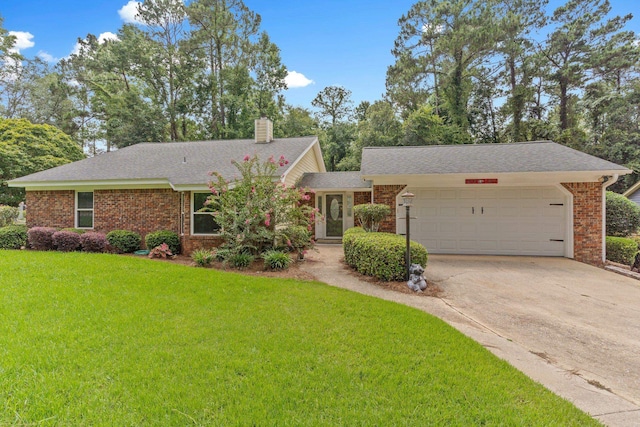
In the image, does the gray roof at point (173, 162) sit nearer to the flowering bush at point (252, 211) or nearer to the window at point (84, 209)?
the window at point (84, 209)

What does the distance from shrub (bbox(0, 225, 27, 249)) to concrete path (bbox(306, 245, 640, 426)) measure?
1025cm

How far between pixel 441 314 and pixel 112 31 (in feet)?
105

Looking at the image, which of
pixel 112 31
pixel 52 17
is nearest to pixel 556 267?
pixel 52 17

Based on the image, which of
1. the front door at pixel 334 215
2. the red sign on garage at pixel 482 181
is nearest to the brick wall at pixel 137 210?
the front door at pixel 334 215

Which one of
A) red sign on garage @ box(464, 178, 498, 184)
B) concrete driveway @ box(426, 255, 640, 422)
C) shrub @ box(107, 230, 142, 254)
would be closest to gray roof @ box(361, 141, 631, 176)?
red sign on garage @ box(464, 178, 498, 184)

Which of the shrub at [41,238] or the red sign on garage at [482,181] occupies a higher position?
the red sign on garage at [482,181]

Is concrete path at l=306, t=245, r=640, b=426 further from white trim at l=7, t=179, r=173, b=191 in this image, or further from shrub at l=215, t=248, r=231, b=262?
white trim at l=7, t=179, r=173, b=191

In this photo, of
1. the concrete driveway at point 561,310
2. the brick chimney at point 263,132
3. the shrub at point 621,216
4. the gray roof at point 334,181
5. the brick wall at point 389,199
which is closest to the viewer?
the concrete driveway at point 561,310

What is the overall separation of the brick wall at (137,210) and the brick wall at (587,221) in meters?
12.7

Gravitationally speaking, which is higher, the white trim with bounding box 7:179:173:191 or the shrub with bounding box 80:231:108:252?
the white trim with bounding box 7:179:173:191

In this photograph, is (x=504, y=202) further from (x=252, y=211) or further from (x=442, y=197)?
(x=252, y=211)

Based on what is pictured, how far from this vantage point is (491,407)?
243 cm

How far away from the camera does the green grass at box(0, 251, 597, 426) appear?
2.33 metres

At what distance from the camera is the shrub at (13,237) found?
1005 centimetres
